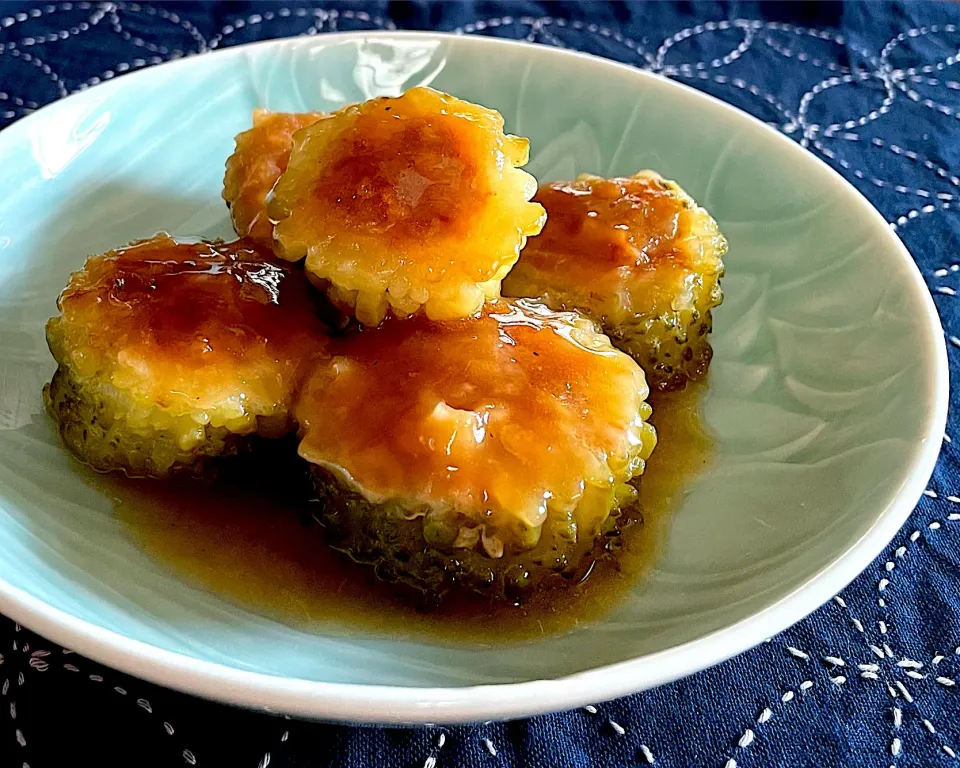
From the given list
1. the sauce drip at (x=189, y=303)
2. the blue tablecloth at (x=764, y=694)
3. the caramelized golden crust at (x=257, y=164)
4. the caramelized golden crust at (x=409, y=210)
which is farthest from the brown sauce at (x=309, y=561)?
the caramelized golden crust at (x=257, y=164)

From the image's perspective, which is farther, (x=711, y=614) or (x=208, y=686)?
(x=711, y=614)

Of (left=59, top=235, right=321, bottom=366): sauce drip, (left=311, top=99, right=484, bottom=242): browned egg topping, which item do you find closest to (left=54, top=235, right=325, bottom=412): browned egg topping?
(left=59, top=235, right=321, bottom=366): sauce drip

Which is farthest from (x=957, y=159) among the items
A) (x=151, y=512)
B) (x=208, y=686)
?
(x=208, y=686)

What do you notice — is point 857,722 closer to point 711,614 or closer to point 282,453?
point 711,614

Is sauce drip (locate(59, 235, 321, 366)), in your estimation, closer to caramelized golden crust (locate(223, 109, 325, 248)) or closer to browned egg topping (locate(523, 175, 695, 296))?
caramelized golden crust (locate(223, 109, 325, 248))

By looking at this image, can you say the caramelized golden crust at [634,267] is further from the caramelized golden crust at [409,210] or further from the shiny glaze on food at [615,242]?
the caramelized golden crust at [409,210]

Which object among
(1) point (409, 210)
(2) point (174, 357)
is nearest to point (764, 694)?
(1) point (409, 210)
